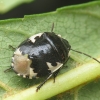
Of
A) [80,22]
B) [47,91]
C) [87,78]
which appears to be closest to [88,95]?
[87,78]

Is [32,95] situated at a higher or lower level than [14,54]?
lower

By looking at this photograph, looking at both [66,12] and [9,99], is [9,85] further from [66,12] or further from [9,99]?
[66,12]

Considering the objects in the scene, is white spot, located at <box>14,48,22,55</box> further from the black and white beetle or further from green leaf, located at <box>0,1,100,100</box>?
green leaf, located at <box>0,1,100,100</box>

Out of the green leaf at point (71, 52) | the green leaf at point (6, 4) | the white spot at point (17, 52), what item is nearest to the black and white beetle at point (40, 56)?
the white spot at point (17, 52)

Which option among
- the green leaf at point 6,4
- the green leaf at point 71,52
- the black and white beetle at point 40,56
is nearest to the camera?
the black and white beetle at point 40,56

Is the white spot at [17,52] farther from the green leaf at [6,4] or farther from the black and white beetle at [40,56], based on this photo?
the green leaf at [6,4]

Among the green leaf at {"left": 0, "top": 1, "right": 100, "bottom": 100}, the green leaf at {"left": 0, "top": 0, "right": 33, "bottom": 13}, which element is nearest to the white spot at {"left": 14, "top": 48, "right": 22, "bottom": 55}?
the green leaf at {"left": 0, "top": 1, "right": 100, "bottom": 100}
